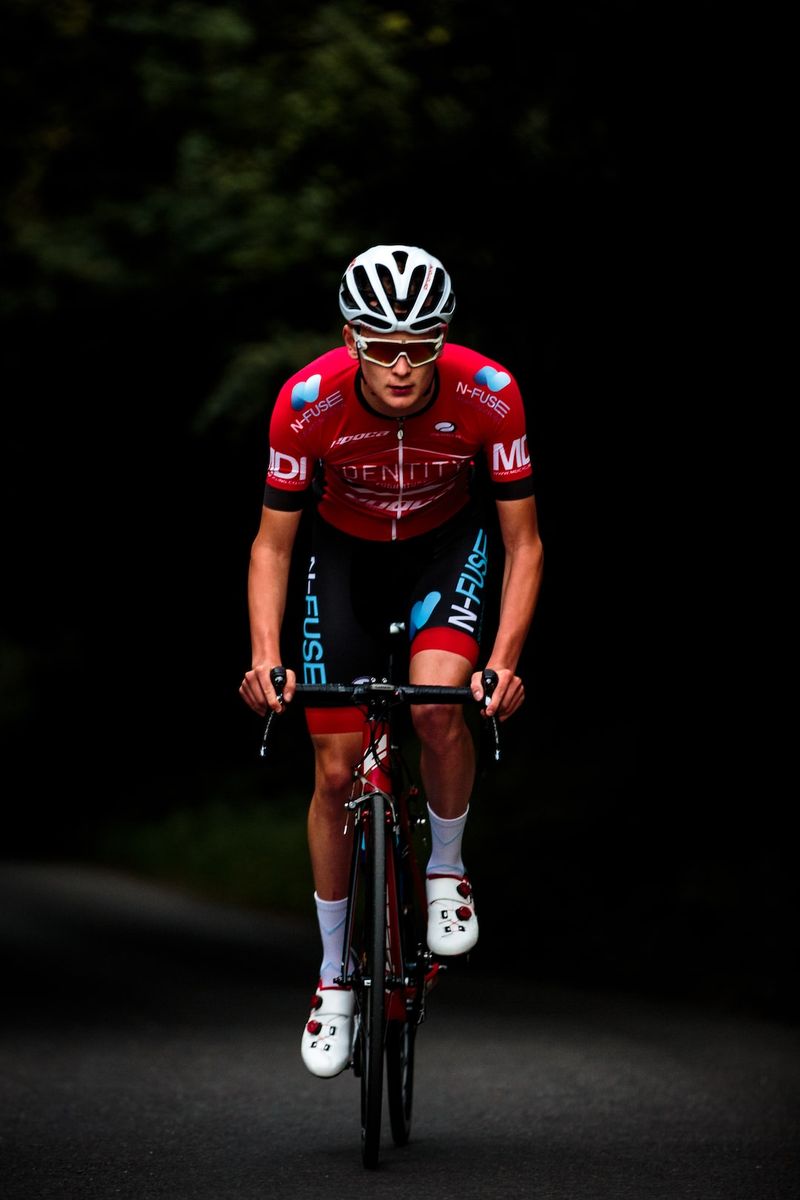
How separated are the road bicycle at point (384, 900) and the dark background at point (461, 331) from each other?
4720mm

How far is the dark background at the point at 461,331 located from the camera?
1209 cm

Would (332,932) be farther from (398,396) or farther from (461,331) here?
(461,331)

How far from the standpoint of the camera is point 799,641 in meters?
12.5

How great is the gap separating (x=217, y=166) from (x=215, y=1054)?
1281 cm

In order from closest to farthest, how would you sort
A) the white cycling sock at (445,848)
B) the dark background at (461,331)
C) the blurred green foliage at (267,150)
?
the white cycling sock at (445,848), the dark background at (461,331), the blurred green foliage at (267,150)

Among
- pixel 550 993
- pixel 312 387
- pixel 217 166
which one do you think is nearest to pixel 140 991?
pixel 550 993

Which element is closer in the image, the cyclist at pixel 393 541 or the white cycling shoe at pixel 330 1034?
the cyclist at pixel 393 541

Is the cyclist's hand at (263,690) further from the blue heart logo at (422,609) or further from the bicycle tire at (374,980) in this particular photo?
the blue heart logo at (422,609)

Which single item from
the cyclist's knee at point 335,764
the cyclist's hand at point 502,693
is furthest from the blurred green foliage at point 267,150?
the cyclist's hand at point 502,693

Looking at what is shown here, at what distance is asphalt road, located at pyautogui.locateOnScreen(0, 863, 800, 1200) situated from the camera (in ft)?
19.5

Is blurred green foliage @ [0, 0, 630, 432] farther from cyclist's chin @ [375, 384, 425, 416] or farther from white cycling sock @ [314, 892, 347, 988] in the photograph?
white cycling sock @ [314, 892, 347, 988]

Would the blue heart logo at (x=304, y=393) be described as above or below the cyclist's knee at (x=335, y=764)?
above

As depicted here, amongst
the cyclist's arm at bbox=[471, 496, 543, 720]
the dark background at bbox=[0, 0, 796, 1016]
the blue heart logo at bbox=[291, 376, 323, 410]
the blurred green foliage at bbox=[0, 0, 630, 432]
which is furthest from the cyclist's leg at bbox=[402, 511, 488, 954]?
the blurred green foliage at bbox=[0, 0, 630, 432]

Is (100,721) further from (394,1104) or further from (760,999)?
(394,1104)
